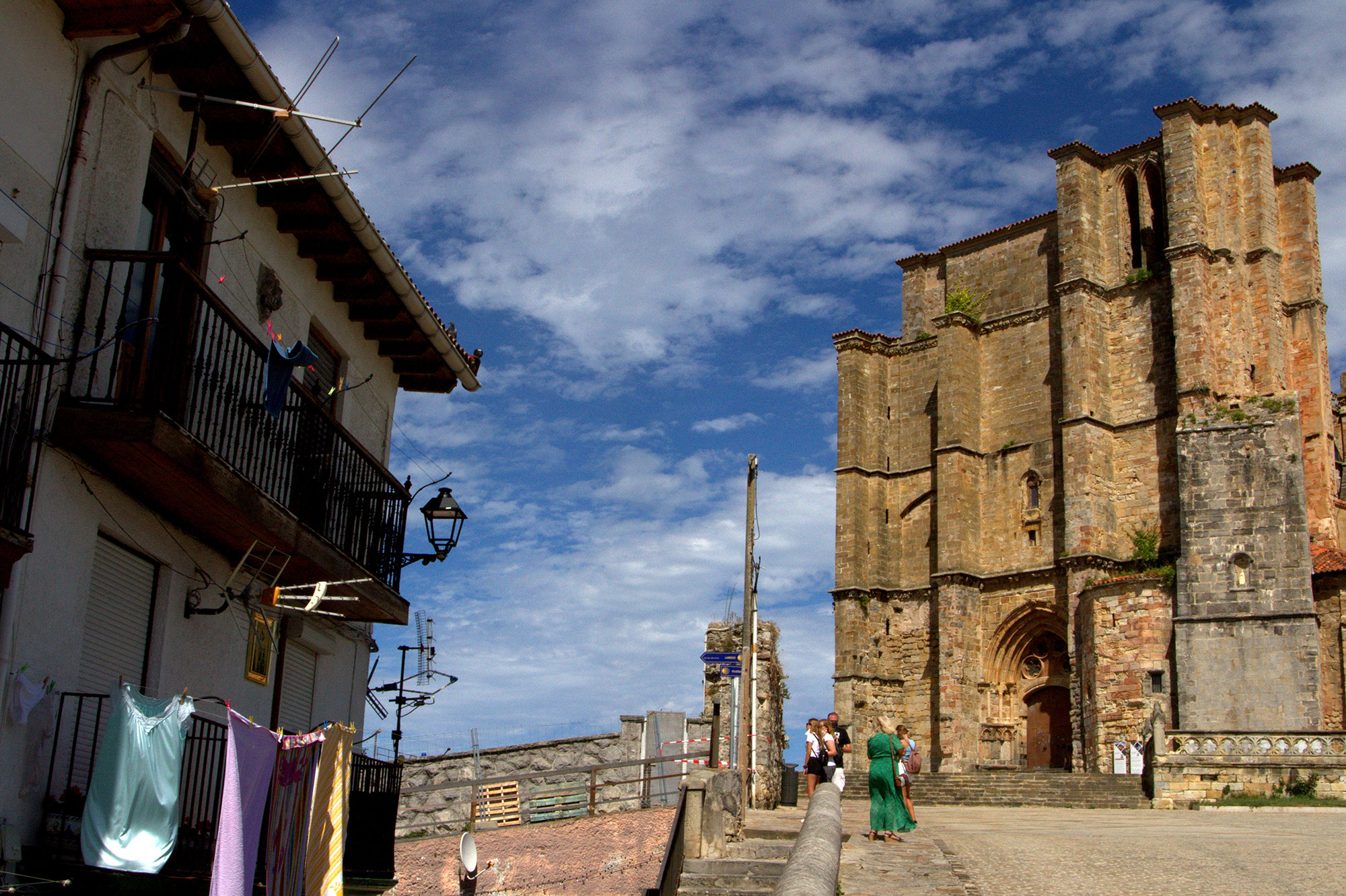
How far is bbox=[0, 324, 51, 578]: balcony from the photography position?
7.63 meters

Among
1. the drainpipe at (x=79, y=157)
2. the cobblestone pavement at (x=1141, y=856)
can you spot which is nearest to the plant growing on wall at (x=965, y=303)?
the cobblestone pavement at (x=1141, y=856)

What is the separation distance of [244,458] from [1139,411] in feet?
116

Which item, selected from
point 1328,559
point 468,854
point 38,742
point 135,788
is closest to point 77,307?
point 38,742

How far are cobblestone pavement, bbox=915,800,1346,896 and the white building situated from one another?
555cm

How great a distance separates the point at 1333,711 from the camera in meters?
33.5

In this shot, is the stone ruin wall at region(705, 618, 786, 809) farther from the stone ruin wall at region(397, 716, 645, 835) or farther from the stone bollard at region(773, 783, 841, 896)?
the stone bollard at region(773, 783, 841, 896)

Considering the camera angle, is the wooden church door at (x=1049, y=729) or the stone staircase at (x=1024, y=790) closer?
the stone staircase at (x=1024, y=790)

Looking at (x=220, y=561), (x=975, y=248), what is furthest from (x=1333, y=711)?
(x=220, y=561)

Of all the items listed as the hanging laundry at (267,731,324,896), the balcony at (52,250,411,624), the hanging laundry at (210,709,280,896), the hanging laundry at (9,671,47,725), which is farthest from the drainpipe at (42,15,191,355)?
the hanging laundry at (267,731,324,896)

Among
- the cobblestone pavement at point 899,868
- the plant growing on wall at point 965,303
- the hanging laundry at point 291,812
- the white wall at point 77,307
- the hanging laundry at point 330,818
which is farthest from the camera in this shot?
the plant growing on wall at point 965,303

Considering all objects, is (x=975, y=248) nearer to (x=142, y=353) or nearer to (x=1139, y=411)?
(x=1139, y=411)

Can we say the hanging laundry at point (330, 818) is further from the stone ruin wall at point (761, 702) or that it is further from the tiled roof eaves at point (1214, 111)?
the tiled roof eaves at point (1214, 111)

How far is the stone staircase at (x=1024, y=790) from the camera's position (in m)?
28.4

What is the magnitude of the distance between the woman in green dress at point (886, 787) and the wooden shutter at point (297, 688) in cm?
579
